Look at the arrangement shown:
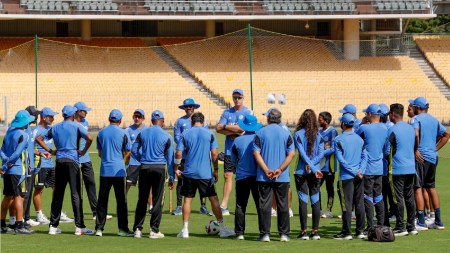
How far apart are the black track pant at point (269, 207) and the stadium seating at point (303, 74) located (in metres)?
28.8

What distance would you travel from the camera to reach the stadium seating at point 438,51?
49.7 meters

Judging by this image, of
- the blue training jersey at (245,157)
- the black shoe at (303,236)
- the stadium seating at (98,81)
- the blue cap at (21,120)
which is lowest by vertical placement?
the black shoe at (303,236)

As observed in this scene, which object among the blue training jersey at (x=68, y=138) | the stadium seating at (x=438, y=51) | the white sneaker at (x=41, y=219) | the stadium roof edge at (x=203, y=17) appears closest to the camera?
the blue training jersey at (x=68, y=138)

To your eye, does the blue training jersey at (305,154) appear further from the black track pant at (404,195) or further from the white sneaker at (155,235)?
the white sneaker at (155,235)

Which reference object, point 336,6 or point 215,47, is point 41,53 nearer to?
point 215,47

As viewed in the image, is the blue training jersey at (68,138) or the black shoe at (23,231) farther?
the blue training jersey at (68,138)

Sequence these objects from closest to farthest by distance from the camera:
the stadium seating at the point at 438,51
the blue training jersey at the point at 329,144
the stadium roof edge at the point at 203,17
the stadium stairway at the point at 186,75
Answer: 1. the blue training jersey at the point at 329,144
2. the stadium stairway at the point at 186,75
3. the stadium roof edge at the point at 203,17
4. the stadium seating at the point at 438,51

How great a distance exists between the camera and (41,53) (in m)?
46.1

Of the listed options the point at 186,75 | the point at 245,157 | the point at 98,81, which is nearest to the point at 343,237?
the point at 245,157

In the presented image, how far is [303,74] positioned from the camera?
4772cm

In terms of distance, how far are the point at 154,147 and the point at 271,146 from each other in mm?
1765

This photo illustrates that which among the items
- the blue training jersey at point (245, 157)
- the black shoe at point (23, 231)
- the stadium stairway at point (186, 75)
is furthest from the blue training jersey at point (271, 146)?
the stadium stairway at point (186, 75)

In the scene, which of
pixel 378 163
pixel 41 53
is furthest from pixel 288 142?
pixel 41 53

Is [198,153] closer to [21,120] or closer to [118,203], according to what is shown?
[118,203]
